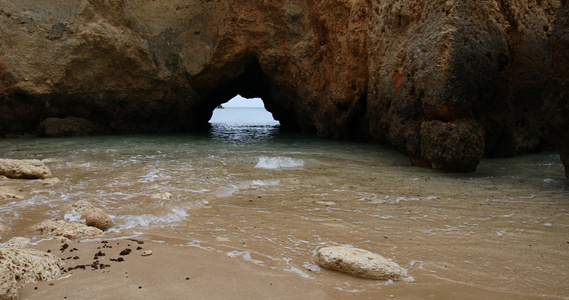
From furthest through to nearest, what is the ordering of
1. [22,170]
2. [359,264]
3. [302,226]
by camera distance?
[22,170] < [302,226] < [359,264]

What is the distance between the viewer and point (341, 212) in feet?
12.3

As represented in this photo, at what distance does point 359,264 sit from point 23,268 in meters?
1.71

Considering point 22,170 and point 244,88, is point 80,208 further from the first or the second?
point 244,88

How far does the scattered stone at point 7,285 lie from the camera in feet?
5.81

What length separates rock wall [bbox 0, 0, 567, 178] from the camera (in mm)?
6211

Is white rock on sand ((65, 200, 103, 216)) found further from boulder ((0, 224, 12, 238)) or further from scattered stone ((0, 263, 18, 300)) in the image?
scattered stone ((0, 263, 18, 300))

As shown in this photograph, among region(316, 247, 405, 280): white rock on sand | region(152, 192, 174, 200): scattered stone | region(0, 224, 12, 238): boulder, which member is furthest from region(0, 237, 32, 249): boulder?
region(316, 247, 405, 280): white rock on sand

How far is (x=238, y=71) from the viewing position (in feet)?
45.1

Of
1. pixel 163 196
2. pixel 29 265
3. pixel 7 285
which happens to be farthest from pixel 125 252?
pixel 163 196

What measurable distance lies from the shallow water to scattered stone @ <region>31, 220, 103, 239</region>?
0.16 metres

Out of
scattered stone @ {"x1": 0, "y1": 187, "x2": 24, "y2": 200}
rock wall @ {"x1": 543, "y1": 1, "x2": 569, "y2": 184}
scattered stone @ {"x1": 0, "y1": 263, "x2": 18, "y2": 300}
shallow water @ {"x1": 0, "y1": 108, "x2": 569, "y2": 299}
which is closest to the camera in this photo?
scattered stone @ {"x1": 0, "y1": 263, "x2": 18, "y2": 300}

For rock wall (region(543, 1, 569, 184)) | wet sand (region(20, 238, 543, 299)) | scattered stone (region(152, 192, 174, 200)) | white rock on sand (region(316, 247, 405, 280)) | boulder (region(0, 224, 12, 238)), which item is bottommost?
boulder (region(0, 224, 12, 238))

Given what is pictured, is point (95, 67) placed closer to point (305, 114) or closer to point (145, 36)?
point (145, 36)

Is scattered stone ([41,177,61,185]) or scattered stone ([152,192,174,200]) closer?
scattered stone ([152,192,174,200])
